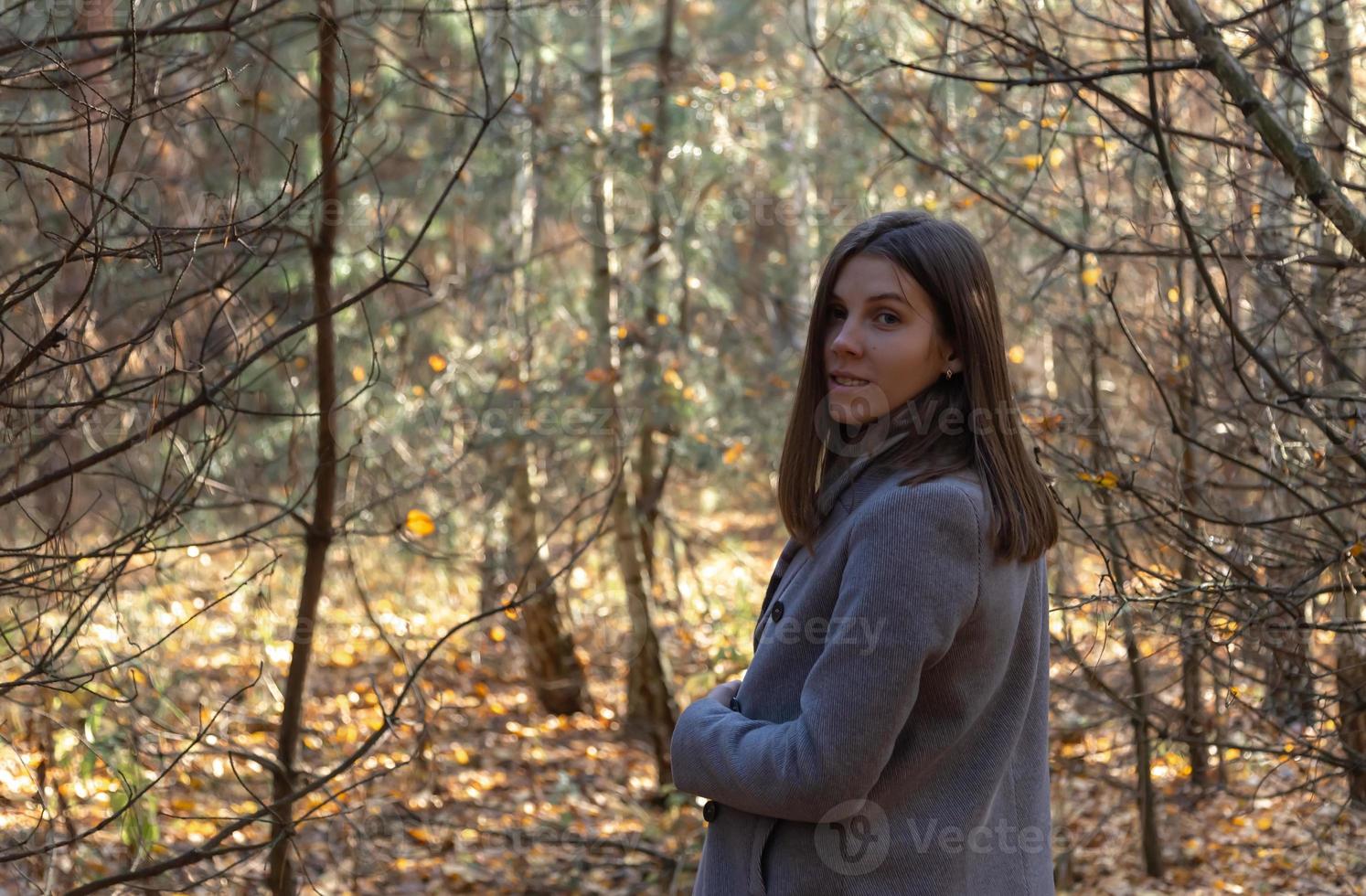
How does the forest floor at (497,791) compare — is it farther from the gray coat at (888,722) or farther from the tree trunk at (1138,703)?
the gray coat at (888,722)

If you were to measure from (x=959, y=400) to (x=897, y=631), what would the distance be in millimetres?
423

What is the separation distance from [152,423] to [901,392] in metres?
1.46

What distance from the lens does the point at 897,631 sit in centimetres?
155

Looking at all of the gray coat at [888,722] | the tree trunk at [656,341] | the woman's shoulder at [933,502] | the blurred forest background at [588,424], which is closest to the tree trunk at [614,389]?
the blurred forest background at [588,424]

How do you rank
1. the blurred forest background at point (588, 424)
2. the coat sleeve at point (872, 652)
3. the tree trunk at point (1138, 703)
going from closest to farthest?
the coat sleeve at point (872, 652) → the blurred forest background at point (588, 424) → the tree trunk at point (1138, 703)

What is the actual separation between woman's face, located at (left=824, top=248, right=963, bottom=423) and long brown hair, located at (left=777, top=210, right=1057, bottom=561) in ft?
0.05

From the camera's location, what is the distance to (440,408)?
8039 millimetres

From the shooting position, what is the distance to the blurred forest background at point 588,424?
3221 mm

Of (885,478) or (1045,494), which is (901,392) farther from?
(1045,494)

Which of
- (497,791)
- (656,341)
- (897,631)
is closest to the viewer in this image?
(897,631)

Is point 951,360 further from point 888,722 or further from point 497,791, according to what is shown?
point 497,791

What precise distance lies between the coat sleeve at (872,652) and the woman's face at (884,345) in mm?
204

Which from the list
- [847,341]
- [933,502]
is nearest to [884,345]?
[847,341]

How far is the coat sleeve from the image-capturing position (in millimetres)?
1551
